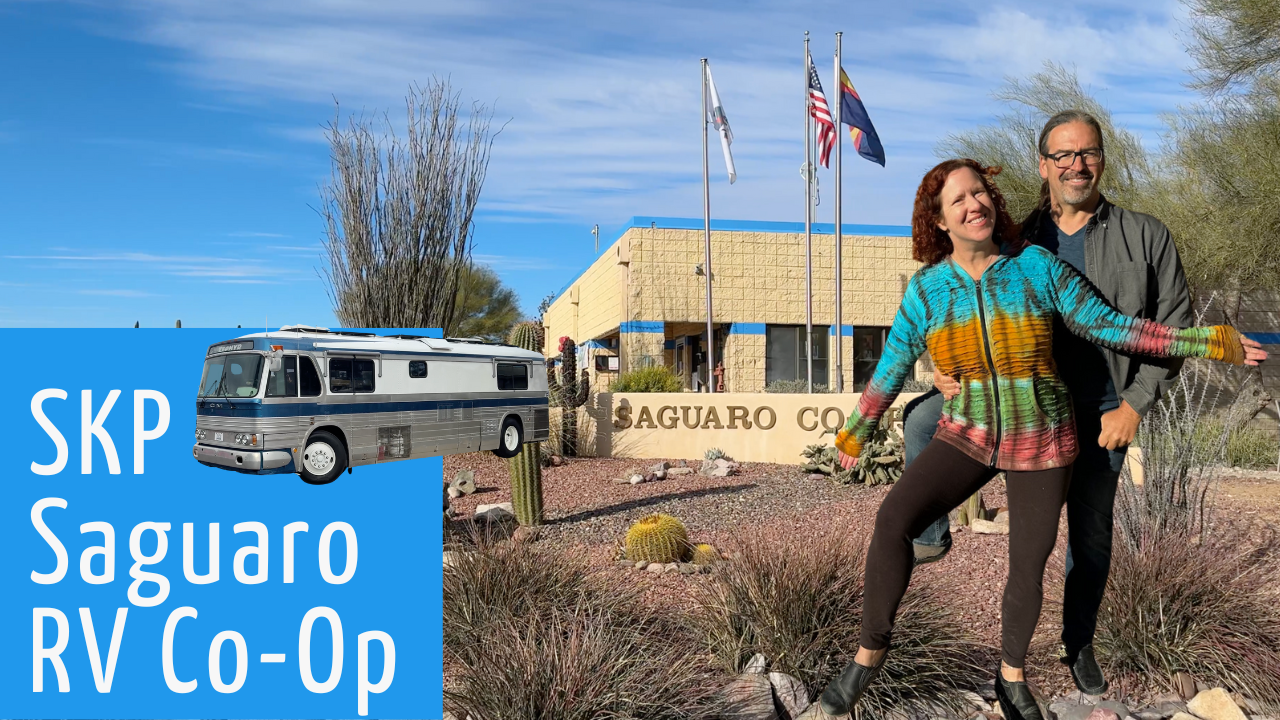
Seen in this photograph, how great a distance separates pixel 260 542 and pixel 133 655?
53 centimetres

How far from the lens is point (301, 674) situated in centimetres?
325

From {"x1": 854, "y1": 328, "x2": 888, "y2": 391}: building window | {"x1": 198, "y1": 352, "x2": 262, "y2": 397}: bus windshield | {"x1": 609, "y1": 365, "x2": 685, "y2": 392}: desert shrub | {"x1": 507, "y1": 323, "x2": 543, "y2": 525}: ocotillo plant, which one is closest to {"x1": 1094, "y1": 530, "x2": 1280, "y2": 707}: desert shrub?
{"x1": 198, "y1": 352, "x2": 262, "y2": 397}: bus windshield

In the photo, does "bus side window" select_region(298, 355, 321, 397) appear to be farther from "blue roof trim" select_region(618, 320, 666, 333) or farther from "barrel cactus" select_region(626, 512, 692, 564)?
"blue roof trim" select_region(618, 320, 666, 333)

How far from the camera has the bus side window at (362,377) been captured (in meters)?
3.50

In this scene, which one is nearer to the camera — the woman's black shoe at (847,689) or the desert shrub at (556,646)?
the woman's black shoe at (847,689)

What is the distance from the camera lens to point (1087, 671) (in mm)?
3277

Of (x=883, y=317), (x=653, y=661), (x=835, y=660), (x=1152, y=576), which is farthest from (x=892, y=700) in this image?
(x=883, y=317)

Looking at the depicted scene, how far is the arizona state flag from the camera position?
68.1 ft

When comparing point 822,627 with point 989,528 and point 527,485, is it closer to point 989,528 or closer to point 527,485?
point 989,528

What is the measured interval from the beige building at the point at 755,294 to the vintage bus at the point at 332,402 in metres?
21.9

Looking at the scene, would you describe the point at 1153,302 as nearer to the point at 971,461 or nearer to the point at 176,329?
the point at 971,461

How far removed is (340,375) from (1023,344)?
7.17 feet

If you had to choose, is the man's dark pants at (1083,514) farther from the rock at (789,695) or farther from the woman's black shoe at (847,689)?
the rock at (789,695)

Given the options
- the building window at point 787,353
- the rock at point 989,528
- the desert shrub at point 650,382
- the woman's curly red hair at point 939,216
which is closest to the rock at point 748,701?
the woman's curly red hair at point 939,216
